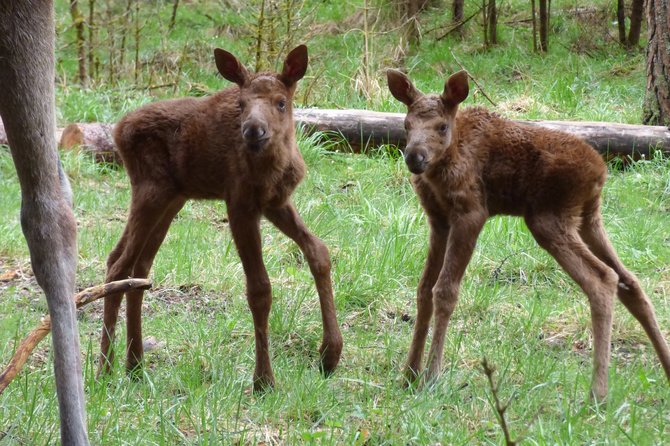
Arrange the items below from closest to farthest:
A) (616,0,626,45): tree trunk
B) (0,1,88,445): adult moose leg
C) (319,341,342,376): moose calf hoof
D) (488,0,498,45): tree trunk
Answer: (0,1,88,445): adult moose leg
(319,341,342,376): moose calf hoof
(616,0,626,45): tree trunk
(488,0,498,45): tree trunk

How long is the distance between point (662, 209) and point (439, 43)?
8899 mm

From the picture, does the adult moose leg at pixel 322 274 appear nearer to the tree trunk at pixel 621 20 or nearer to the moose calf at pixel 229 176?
the moose calf at pixel 229 176

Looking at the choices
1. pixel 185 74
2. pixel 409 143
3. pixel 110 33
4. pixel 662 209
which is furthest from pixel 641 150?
pixel 110 33

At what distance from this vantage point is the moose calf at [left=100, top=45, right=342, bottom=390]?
469 cm

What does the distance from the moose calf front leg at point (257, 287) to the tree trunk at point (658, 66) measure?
5973 millimetres

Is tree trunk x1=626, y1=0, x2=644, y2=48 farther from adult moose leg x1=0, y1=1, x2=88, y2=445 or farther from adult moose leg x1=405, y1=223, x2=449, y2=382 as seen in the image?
adult moose leg x1=0, y1=1, x2=88, y2=445

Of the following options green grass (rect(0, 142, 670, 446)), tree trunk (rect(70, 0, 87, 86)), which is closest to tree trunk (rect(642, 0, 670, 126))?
green grass (rect(0, 142, 670, 446))

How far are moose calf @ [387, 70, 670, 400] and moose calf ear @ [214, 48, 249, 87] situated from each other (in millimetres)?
774

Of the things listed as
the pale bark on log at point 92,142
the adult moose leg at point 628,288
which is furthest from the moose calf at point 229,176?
the pale bark on log at point 92,142

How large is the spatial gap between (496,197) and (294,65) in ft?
4.16

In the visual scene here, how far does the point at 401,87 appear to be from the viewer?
4.78m

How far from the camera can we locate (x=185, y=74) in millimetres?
14773

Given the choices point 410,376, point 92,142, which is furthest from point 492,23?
point 410,376

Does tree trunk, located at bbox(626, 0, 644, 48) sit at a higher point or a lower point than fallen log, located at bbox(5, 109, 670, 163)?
higher
